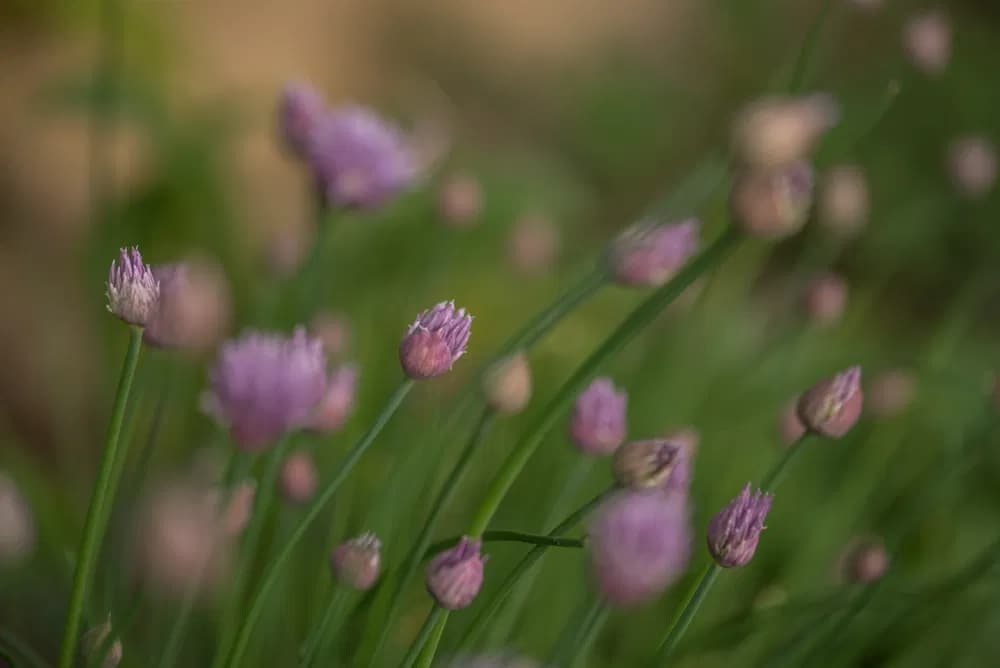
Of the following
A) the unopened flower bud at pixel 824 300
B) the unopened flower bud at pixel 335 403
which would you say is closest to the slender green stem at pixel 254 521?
the unopened flower bud at pixel 335 403

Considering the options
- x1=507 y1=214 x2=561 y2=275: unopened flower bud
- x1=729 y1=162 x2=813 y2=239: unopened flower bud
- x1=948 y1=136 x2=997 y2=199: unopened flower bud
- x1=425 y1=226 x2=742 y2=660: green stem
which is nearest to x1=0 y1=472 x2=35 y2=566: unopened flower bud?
x1=425 y1=226 x2=742 y2=660: green stem

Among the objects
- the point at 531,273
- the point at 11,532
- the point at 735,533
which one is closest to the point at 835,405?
the point at 735,533

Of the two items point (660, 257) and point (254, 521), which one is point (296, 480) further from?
point (660, 257)

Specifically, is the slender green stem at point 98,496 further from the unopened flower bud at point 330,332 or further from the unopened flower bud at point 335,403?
the unopened flower bud at point 330,332

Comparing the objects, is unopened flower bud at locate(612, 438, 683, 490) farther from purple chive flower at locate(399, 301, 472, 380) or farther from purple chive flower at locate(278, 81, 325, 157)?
purple chive flower at locate(278, 81, 325, 157)

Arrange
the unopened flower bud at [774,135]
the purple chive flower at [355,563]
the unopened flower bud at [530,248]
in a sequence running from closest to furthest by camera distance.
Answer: the unopened flower bud at [774,135]
the purple chive flower at [355,563]
the unopened flower bud at [530,248]

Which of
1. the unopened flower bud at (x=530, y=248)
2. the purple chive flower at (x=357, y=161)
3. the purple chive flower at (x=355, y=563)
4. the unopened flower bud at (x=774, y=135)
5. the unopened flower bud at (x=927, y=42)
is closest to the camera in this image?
the unopened flower bud at (x=774, y=135)
